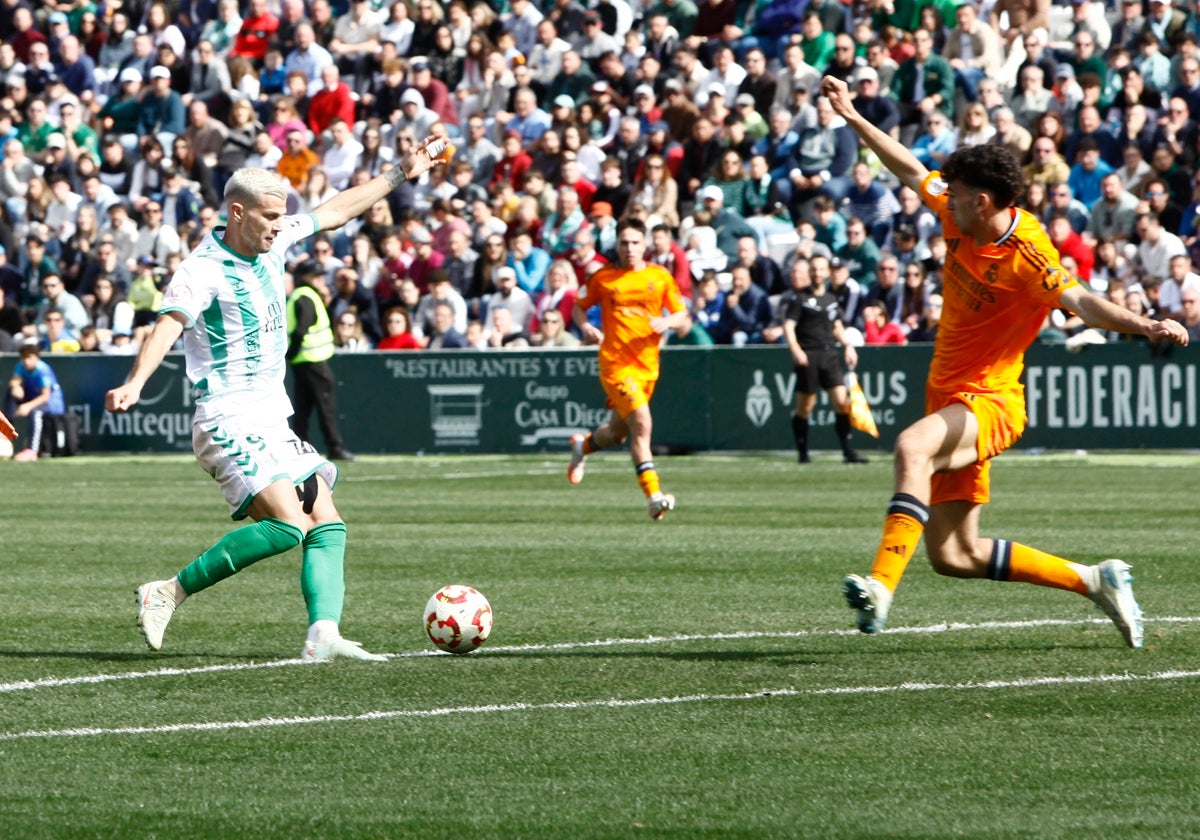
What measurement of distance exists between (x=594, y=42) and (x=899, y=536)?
23.5 meters

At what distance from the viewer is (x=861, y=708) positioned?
23.0 ft

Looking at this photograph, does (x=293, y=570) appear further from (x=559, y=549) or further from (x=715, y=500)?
(x=715, y=500)

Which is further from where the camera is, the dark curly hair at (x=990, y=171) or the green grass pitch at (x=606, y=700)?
the dark curly hair at (x=990, y=171)

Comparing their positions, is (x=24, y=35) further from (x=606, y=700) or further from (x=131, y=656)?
(x=606, y=700)

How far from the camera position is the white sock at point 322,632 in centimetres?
825

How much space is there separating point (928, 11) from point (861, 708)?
21852 mm

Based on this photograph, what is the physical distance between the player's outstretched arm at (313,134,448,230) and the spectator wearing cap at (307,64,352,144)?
73.3 ft

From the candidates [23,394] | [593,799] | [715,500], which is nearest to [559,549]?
[715,500]

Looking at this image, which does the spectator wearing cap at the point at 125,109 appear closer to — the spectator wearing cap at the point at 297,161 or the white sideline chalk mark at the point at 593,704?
the spectator wearing cap at the point at 297,161

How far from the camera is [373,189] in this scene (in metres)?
9.08

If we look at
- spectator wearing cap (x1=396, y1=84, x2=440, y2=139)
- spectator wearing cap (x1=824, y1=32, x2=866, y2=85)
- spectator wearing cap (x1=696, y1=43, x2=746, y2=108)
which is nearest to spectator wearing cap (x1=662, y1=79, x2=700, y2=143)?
spectator wearing cap (x1=696, y1=43, x2=746, y2=108)

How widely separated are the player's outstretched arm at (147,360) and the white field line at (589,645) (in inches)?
40.9

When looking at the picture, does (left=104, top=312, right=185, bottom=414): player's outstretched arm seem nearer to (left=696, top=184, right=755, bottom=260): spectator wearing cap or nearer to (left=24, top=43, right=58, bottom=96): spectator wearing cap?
(left=696, top=184, right=755, bottom=260): spectator wearing cap

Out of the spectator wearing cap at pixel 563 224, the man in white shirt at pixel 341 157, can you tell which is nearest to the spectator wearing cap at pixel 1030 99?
the spectator wearing cap at pixel 563 224
